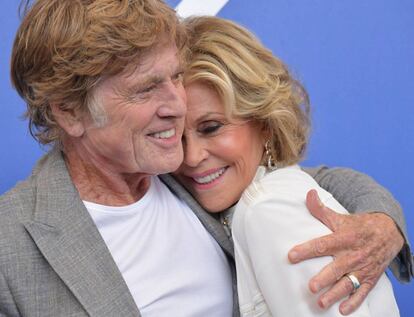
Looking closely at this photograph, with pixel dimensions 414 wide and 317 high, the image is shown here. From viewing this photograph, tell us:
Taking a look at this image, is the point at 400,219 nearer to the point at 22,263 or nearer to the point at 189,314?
the point at 189,314

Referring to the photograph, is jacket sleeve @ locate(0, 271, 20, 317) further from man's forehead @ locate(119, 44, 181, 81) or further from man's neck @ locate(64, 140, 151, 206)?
man's forehead @ locate(119, 44, 181, 81)

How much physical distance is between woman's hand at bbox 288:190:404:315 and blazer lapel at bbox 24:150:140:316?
1.13 feet

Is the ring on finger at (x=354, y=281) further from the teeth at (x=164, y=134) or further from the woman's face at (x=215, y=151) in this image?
the teeth at (x=164, y=134)

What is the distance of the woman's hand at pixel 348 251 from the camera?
121 cm

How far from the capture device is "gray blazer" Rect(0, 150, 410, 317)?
1217 millimetres

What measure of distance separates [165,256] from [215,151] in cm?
25

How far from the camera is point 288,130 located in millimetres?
1493

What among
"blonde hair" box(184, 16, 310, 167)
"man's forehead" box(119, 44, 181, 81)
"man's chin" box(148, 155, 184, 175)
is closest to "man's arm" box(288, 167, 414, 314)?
"blonde hair" box(184, 16, 310, 167)

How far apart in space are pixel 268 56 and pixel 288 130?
0.58 feet

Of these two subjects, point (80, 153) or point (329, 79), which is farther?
point (329, 79)

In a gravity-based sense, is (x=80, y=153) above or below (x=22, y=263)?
above

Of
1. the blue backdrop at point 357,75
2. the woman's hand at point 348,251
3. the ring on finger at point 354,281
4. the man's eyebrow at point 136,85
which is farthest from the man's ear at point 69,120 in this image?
the blue backdrop at point 357,75

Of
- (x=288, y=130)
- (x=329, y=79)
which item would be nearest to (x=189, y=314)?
(x=288, y=130)

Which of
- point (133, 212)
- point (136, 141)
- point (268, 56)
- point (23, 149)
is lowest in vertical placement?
point (23, 149)
